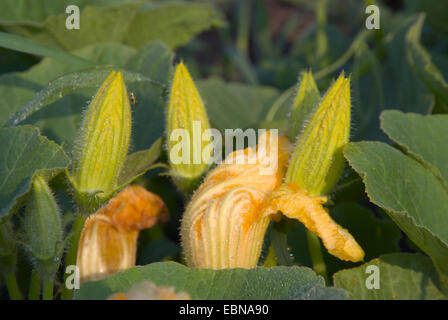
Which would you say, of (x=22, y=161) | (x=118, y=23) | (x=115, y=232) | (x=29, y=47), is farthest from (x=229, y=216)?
(x=118, y=23)

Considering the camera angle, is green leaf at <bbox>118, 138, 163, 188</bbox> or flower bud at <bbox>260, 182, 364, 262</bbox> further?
green leaf at <bbox>118, 138, 163, 188</bbox>

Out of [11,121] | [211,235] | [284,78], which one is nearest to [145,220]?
[211,235]

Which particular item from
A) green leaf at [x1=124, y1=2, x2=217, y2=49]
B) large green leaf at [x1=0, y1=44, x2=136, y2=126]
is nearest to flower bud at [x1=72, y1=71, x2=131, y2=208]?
large green leaf at [x1=0, y1=44, x2=136, y2=126]

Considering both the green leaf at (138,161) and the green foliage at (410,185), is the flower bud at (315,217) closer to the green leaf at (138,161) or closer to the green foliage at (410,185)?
the green foliage at (410,185)

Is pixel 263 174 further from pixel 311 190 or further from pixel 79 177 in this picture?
pixel 79 177

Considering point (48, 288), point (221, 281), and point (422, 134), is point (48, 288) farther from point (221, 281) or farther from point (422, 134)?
point (422, 134)

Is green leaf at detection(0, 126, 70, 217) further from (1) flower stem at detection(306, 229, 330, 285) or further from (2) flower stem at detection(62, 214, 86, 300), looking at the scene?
(1) flower stem at detection(306, 229, 330, 285)

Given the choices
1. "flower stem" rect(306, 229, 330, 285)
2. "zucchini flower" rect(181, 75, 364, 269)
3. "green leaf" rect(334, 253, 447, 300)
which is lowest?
"green leaf" rect(334, 253, 447, 300)
